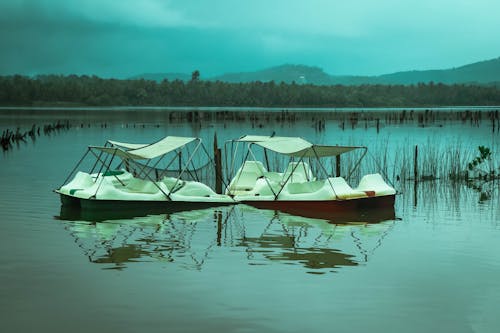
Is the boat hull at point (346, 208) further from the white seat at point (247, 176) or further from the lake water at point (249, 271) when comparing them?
the white seat at point (247, 176)

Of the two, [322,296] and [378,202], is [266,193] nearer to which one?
[378,202]

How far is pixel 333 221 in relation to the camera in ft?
50.5

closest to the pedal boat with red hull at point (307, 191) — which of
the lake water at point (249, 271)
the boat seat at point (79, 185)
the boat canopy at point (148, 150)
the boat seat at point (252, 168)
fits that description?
the boat seat at point (252, 168)

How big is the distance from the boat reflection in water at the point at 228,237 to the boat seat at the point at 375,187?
0.50 meters

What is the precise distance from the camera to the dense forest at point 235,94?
141 meters

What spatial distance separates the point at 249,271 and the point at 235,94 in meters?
140

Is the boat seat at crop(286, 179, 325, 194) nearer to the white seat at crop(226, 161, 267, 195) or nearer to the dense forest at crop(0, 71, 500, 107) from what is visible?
the white seat at crop(226, 161, 267, 195)

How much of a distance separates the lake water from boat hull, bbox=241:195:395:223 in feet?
1.65

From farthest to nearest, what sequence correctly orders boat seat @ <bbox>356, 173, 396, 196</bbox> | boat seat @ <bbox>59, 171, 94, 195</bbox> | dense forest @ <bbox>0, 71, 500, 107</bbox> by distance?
dense forest @ <bbox>0, 71, 500, 107</bbox> → boat seat @ <bbox>59, 171, 94, 195</bbox> → boat seat @ <bbox>356, 173, 396, 196</bbox>

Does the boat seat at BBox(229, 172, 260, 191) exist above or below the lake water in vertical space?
above

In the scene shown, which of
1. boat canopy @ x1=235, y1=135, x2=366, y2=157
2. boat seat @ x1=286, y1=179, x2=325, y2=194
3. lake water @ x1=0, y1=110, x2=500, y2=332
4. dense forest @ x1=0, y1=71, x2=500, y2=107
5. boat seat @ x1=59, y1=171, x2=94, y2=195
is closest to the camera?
lake water @ x1=0, y1=110, x2=500, y2=332

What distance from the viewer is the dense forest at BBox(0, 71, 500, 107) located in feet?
463

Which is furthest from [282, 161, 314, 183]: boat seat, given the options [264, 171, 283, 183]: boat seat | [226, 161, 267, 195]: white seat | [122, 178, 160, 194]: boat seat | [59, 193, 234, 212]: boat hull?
[122, 178, 160, 194]: boat seat

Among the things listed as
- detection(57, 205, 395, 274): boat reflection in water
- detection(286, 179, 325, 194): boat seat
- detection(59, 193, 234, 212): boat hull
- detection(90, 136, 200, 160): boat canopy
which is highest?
detection(90, 136, 200, 160): boat canopy
